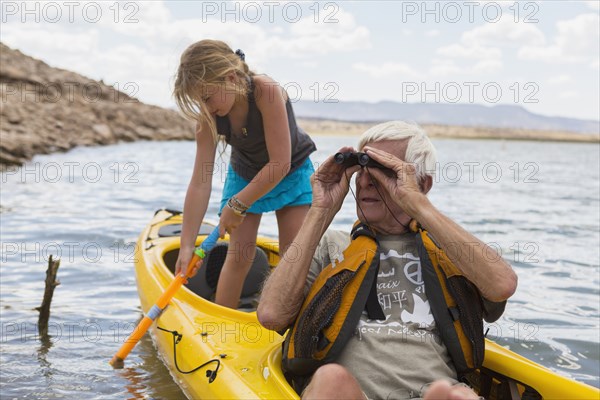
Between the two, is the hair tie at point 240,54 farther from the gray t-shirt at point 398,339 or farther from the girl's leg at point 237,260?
the gray t-shirt at point 398,339

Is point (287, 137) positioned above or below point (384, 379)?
above

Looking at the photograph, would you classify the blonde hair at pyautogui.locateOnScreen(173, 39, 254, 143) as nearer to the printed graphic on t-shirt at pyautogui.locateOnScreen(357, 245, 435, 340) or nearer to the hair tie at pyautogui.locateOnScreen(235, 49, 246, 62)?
the hair tie at pyautogui.locateOnScreen(235, 49, 246, 62)

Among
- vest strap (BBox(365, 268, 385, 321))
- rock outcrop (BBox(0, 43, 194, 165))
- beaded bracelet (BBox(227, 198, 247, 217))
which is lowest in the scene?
vest strap (BBox(365, 268, 385, 321))

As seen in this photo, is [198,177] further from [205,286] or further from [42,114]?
[42,114]

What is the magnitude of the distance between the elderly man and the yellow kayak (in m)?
0.33

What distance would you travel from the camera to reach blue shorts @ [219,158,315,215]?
151 inches

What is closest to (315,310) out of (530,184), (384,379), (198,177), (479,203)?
(384,379)

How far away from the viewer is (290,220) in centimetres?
393

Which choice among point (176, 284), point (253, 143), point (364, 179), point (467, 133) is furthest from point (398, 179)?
point (467, 133)

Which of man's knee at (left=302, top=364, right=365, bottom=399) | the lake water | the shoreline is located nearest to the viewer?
man's knee at (left=302, top=364, right=365, bottom=399)

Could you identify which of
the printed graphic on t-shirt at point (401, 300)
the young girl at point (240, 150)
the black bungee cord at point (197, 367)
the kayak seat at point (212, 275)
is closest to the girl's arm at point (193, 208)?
the young girl at point (240, 150)

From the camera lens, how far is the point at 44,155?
1964cm

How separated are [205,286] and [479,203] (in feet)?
34.1

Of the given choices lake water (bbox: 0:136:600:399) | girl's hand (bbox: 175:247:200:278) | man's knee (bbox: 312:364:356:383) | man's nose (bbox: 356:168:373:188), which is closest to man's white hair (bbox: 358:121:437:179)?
man's nose (bbox: 356:168:373:188)
